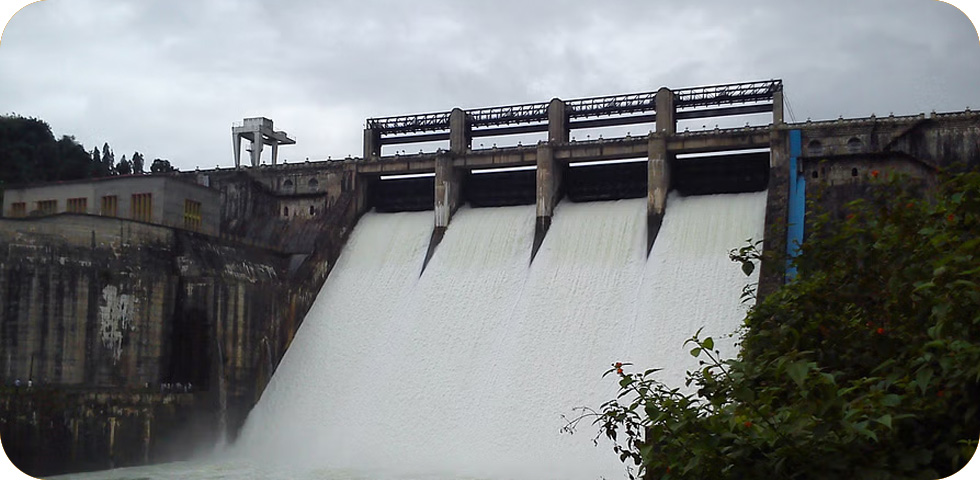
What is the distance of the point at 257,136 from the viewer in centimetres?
2795

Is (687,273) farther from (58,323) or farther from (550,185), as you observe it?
(58,323)

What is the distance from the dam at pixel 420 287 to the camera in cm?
1688

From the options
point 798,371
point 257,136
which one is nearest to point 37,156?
point 257,136

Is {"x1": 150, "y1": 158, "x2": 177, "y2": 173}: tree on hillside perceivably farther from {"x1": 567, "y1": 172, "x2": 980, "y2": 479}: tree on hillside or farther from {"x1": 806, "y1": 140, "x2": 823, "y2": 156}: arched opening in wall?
{"x1": 567, "y1": 172, "x2": 980, "y2": 479}: tree on hillside

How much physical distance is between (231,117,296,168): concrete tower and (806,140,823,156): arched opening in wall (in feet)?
46.8

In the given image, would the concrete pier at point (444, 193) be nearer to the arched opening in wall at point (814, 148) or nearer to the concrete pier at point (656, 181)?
the concrete pier at point (656, 181)

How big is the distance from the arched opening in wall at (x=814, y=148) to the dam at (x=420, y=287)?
0.07 m

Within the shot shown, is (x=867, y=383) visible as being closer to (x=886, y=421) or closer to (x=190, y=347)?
(x=886, y=421)

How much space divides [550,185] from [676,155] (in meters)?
2.89

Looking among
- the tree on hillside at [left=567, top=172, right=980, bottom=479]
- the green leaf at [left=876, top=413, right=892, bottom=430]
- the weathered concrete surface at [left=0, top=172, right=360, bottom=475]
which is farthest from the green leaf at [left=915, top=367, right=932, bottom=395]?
the weathered concrete surface at [left=0, top=172, right=360, bottom=475]

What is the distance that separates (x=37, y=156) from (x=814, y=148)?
736 inches

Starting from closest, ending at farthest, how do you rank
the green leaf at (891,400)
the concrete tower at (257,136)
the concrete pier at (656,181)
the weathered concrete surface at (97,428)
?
the green leaf at (891,400), the weathered concrete surface at (97,428), the concrete pier at (656,181), the concrete tower at (257,136)

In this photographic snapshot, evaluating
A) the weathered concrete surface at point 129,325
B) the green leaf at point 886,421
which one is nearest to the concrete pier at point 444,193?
the weathered concrete surface at point 129,325

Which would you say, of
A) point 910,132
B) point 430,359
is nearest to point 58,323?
point 430,359
